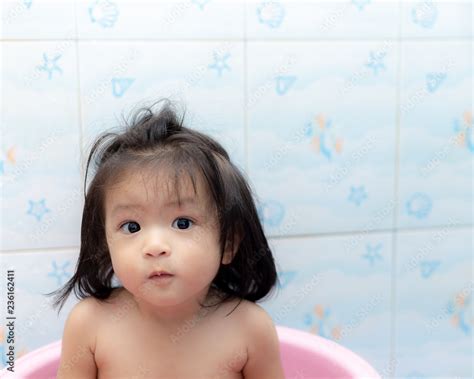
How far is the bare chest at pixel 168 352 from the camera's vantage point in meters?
0.89

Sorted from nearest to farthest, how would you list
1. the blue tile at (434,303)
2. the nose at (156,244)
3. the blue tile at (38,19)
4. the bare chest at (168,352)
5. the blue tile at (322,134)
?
the nose at (156,244), the bare chest at (168,352), the blue tile at (38,19), the blue tile at (322,134), the blue tile at (434,303)

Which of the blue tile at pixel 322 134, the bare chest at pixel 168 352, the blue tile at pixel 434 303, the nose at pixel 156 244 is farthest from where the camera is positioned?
the blue tile at pixel 434 303

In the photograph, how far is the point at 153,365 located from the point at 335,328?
1.83 ft

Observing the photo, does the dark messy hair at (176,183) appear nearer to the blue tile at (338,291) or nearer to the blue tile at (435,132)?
the blue tile at (338,291)

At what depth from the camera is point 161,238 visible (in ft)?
2.61

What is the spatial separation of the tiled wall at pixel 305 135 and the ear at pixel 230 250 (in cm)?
33

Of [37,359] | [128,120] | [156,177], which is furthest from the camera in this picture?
[128,120]

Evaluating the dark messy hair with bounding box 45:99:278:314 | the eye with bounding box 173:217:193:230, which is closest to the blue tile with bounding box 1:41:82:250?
the dark messy hair with bounding box 45:99:278:314

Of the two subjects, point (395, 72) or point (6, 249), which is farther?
point (395, 72)

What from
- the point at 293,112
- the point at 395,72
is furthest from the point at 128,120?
the point at 395,72

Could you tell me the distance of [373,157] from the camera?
50.8 inches

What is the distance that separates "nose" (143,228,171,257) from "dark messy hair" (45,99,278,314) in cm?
8

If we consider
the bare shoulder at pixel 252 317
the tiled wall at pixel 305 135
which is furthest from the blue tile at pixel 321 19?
the bare shoulder at pixel 252 317

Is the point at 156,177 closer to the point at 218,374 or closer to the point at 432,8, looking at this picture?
the point at 218,374
